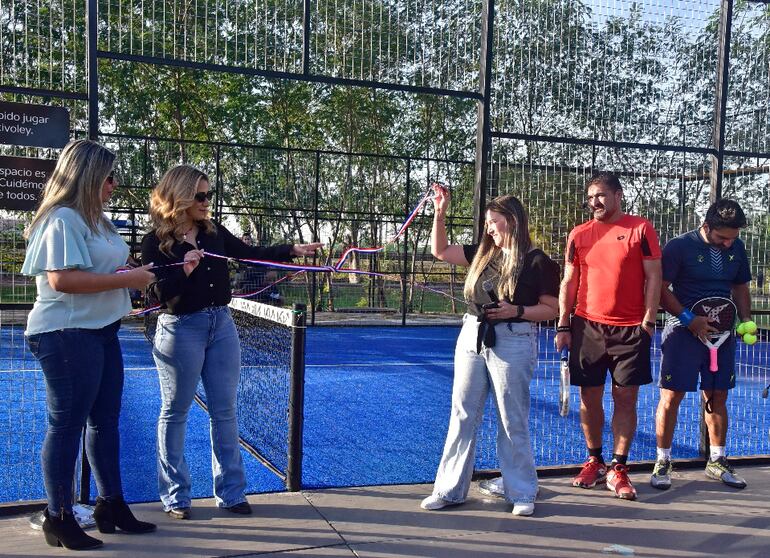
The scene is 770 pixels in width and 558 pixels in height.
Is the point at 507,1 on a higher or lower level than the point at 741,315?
higher

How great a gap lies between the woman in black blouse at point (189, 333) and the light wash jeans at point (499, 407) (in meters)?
1.24

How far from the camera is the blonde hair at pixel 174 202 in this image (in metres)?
3.95

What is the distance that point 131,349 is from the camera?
37.7 ft

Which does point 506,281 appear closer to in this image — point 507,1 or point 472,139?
point 507,1

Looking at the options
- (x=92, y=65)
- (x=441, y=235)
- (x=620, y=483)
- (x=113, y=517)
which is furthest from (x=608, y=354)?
(x=92, y=65)

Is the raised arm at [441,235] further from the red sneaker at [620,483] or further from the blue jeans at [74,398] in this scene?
the blue jeans at [74,398]

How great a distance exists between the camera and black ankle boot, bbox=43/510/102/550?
11.8 ft

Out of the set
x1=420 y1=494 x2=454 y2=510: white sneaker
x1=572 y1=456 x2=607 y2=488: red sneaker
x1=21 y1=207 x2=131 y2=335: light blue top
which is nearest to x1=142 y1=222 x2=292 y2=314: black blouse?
x1=21 y1=207 x2=131 y2=335: light blue top

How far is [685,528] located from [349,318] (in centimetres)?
1271

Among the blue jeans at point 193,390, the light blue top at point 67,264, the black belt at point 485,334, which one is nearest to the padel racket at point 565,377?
the black belt at point 485,334

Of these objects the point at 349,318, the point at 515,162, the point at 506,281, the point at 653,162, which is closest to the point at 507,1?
the point at 515,162

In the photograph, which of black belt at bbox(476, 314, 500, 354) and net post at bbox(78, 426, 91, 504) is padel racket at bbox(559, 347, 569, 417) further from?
net post at bbox(78, 426, 91, 504)

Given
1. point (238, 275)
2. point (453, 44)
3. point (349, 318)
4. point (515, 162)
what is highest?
point (453, 44)

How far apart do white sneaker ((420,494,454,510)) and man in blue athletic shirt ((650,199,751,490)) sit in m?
1.52
